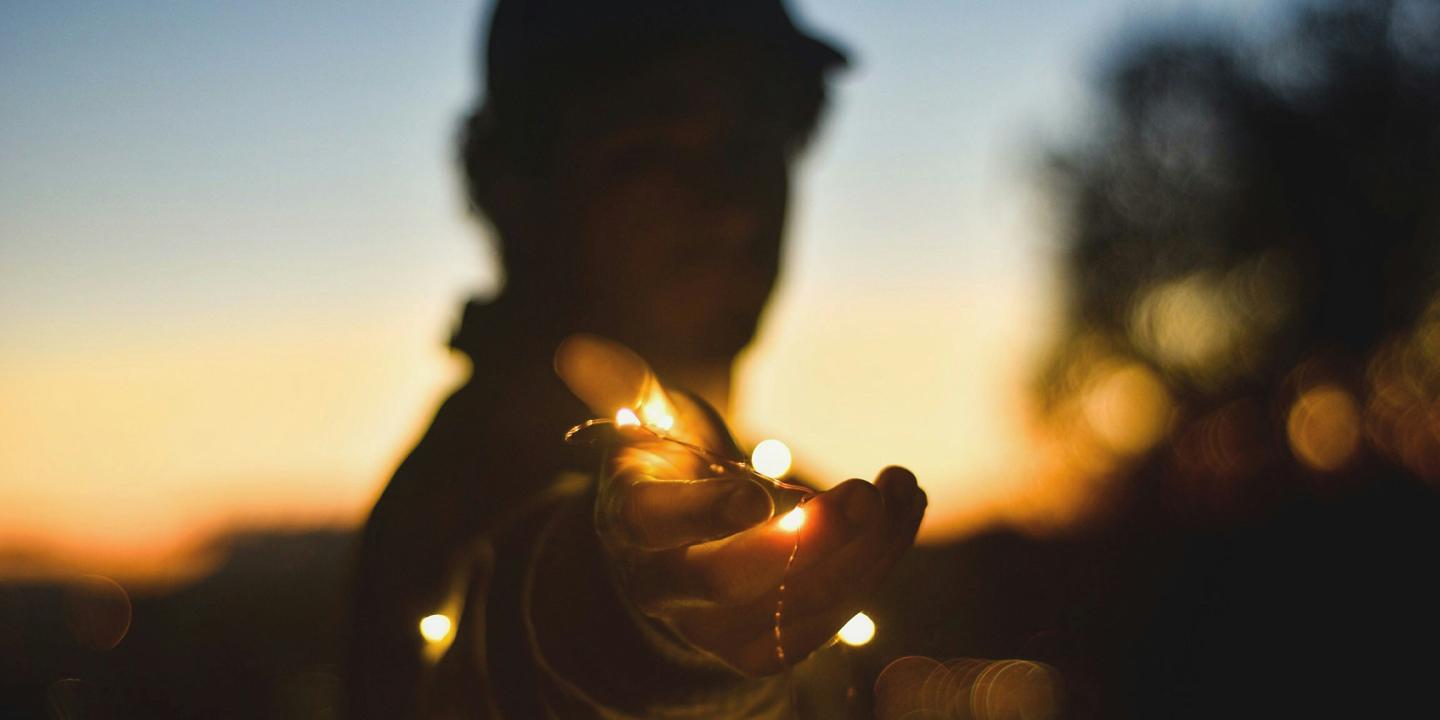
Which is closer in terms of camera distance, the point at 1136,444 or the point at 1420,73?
the point at 1420,73

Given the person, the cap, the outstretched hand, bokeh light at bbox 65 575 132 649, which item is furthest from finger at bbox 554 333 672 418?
bokeh light at bbox 65 575 132 649

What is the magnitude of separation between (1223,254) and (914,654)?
52.4ft

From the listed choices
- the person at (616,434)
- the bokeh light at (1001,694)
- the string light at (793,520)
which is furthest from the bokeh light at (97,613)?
the bokeh light at (1001,694)

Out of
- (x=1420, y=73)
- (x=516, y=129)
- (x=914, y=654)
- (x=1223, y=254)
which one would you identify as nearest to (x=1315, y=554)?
(x=1223, y=254)

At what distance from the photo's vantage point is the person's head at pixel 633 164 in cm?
293

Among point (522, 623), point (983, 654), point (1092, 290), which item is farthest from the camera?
point (1092, 290)

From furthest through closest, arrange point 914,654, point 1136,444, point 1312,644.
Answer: point 1136,444 → point 1312,644 → point 914,654

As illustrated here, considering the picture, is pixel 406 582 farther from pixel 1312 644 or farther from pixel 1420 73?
pixel 1420 73

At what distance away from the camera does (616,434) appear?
1759 mm

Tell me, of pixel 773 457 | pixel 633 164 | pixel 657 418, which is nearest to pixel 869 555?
pixel 657 418

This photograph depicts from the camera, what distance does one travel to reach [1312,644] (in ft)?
48.8

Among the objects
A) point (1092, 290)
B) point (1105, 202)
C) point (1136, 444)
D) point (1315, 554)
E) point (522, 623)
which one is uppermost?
point (1105, 202)

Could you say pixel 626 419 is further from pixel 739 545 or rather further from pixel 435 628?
pixel 435 628

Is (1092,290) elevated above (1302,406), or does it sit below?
above
